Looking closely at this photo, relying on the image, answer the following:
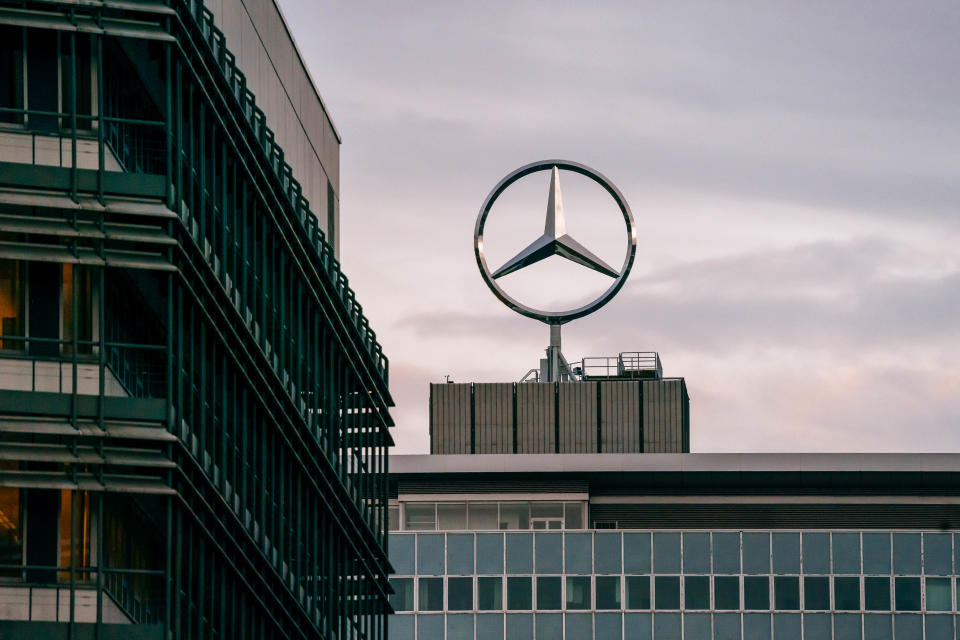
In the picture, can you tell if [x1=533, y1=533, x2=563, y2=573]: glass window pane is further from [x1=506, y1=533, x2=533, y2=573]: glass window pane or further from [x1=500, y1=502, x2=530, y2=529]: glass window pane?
[x1=500, y1=502, x2=530, y2=529]: glass window pane

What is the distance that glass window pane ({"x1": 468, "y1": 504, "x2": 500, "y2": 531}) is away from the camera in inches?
4274

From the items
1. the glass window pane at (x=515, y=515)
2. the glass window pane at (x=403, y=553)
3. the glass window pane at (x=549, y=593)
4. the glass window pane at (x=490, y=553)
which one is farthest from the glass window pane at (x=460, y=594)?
the glass window pane at (x=515, y=515)

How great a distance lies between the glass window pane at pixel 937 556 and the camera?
99438mm

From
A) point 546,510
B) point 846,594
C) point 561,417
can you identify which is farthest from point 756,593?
point 561,417

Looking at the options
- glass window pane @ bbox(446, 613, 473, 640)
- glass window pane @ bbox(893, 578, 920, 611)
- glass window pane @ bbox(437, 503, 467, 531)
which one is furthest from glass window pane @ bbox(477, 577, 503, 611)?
glass window pane @ bbox(893, 578, 920, 611)

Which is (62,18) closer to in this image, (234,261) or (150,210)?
(150,210)

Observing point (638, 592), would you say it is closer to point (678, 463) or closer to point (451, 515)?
point (678, 463)

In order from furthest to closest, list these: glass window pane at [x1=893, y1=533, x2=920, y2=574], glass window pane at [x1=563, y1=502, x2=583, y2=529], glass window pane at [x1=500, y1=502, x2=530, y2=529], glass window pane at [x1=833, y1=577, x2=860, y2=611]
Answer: glass window pane at [x1=500, y1=502, x2=530, y2=529] → glass window pane at [x1=563, y1=502, x2=583, y2=529] → glass window pane at [x1=833, y1=577, x2=860, y2=611] → glass window pane at [x1=893, y1=533, x2=920, y2=574]

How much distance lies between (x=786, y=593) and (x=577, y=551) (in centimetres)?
1007

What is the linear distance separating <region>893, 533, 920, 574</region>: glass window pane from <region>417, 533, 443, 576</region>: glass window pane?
70.5 ft

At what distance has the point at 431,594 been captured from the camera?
102125 millimetres

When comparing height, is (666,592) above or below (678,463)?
below

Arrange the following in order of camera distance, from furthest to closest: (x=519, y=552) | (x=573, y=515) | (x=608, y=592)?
(x=573, y=515), (x=519, y=552), (x=608, y=592)

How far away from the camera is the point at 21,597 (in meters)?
44.4
